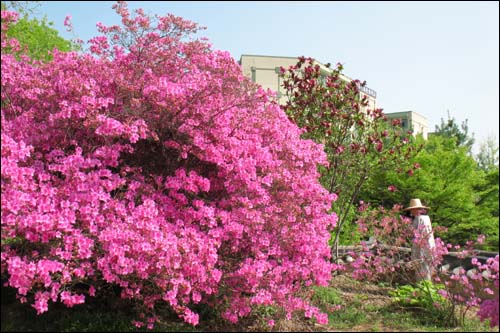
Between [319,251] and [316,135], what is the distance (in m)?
3.85

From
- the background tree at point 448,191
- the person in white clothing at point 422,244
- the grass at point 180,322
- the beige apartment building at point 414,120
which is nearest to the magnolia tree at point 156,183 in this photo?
the grass at point 180,322

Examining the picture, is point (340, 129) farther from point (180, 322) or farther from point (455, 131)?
point (455, 131)

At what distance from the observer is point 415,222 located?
28.6 ft

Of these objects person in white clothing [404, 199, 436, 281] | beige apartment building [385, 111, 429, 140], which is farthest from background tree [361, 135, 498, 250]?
beige apartment building [385, 111, 429, 140]

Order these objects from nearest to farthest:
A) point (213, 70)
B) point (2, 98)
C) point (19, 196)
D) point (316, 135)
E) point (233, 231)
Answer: point (19, 196)
point (233, 231)
point (2, 98)
point (213, 70)
point (316, 135)

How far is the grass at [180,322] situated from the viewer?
5539mm

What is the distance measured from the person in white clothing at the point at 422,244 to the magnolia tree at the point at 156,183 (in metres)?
1.66

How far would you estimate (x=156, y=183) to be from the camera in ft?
18.5

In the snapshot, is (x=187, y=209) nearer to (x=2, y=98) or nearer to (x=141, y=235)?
(x=141, y=235)

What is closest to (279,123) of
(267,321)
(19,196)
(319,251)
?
(319,251)

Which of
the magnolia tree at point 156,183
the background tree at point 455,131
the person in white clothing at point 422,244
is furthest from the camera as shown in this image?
the background tree at point 455,131

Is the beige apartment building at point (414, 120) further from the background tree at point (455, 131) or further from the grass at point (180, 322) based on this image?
the grass at point (180, 322)

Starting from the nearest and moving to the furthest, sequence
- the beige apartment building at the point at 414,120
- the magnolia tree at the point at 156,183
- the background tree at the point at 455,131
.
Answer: the magnolia tree at the point at 156,183
the background tree at the point at 455,131
the beige apartment building at the point at 414,120

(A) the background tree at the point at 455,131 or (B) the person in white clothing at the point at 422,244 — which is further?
(A) the background tree at the point at 455,131
